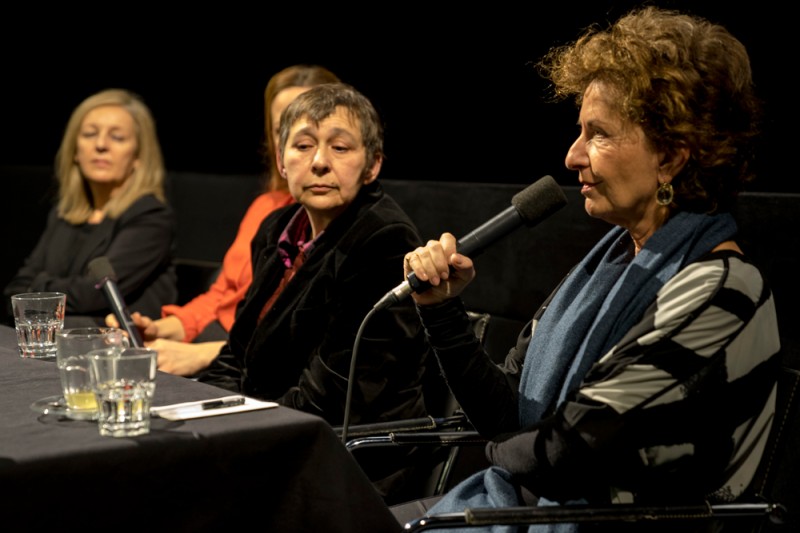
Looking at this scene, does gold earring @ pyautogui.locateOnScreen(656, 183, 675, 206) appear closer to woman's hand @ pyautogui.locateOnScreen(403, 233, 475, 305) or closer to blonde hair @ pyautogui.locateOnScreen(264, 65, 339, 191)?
woman's hand @ pyautogui.locateOnScreen(403, 233, 475, 305)

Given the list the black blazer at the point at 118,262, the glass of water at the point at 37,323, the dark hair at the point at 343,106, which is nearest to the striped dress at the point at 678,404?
the glass of water at the point at 37,323

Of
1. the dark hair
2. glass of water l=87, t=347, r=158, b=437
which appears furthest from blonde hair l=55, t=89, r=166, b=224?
glass of water l=87, t=347, r=158, b=437

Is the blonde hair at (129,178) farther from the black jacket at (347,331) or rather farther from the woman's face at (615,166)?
the woman's face at (615,166)

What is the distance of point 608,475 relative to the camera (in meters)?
1.58

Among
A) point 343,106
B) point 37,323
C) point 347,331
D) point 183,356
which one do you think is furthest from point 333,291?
point 183,356

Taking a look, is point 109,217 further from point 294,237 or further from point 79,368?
point 79,368

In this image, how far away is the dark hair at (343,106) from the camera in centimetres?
245

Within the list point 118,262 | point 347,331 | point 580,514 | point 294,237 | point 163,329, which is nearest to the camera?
point 580,514

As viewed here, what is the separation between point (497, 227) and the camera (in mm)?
1668

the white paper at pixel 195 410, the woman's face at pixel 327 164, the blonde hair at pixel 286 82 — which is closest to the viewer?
the white paper at pixel 195 410

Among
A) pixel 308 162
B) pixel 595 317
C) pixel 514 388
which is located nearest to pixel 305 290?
pixel 308 162

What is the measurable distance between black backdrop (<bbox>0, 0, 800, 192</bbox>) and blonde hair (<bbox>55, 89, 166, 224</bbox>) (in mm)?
594

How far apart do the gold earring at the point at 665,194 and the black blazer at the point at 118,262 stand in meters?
2.37

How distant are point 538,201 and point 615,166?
0.13m
